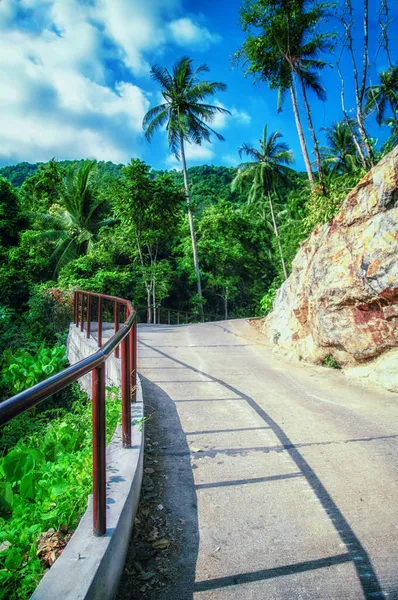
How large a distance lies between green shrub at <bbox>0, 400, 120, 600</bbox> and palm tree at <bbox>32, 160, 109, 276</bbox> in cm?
1903

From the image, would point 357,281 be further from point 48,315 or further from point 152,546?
point 48,315

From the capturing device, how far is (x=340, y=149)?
32.6 meters

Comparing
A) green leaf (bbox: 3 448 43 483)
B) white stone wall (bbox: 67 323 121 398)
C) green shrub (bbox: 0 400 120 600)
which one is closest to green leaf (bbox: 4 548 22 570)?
green shrub (bbox: 0 400 120 600)

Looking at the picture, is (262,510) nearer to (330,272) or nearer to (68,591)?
(68,591)

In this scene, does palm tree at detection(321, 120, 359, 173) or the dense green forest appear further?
palm tree at detection(321, 120, 359, 173)

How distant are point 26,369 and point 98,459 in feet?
24.7

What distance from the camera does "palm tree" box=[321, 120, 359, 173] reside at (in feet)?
103

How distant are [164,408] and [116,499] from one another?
259cm

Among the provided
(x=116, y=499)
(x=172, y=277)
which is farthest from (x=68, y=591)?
(x=172, y=277)

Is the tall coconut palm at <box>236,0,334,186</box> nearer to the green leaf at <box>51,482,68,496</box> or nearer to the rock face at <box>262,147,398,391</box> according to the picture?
the rock face at <box>262,147,398,391</box>

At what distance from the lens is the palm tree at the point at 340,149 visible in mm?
31312

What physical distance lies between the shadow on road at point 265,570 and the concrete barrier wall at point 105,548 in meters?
0.36

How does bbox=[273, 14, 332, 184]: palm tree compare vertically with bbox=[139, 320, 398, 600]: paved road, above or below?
above

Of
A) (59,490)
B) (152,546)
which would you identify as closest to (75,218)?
(59,490)
